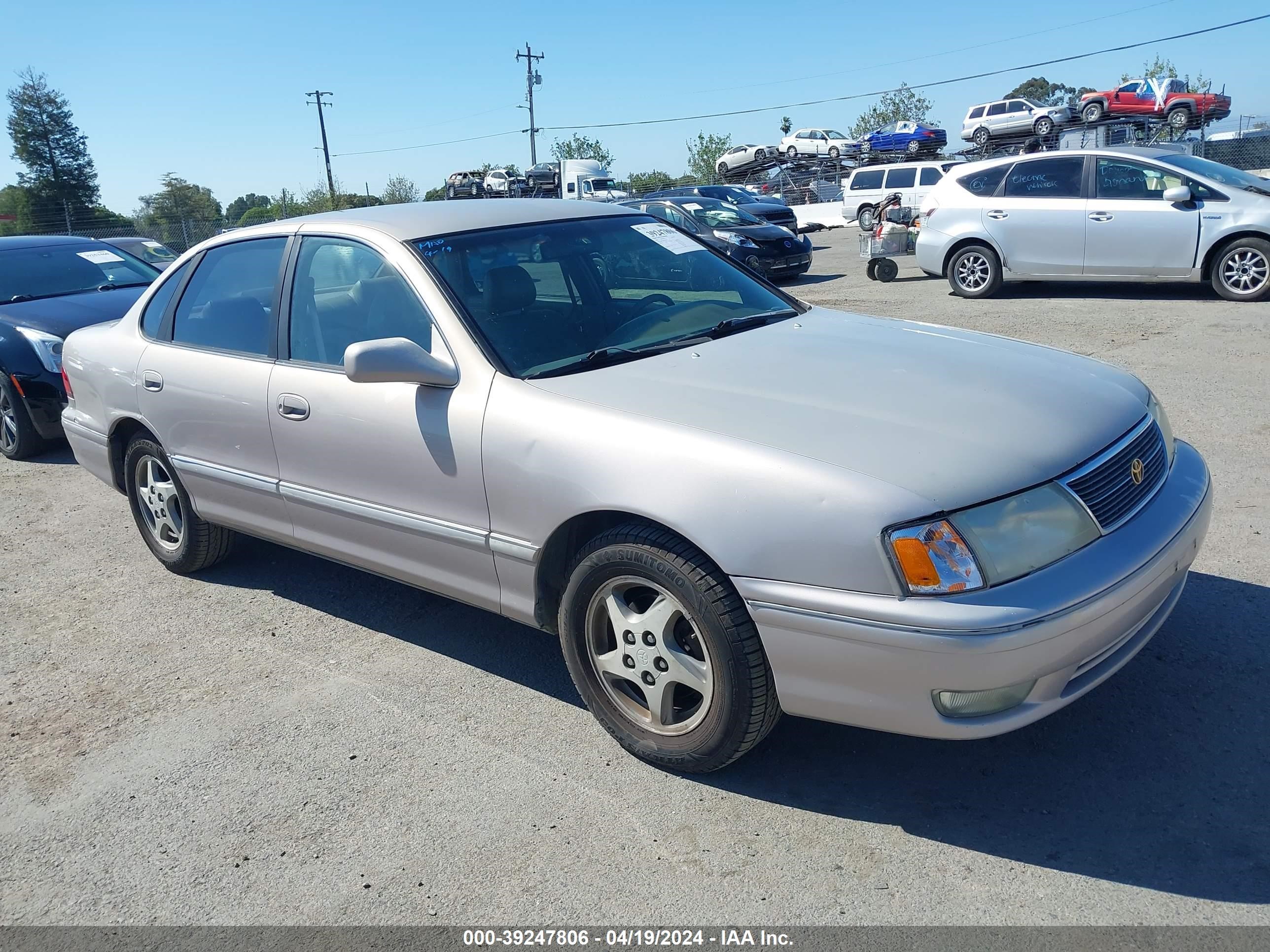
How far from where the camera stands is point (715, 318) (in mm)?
3865

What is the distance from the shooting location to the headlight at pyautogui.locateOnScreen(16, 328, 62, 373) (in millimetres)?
7254

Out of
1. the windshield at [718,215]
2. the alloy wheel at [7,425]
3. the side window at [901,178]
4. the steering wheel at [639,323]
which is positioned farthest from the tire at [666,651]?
the side window at [901,178]

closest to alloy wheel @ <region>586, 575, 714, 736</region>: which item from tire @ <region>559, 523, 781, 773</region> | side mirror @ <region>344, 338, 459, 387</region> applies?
tire @ <region>559, 523, 781, 773</region>

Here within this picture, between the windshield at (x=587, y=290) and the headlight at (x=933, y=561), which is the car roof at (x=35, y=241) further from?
the headlight at (x=933, y=561)

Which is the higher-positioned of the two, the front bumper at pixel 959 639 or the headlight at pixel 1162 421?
the headlight at pixel 1162 421

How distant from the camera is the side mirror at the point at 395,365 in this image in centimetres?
324

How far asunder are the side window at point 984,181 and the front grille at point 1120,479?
920 centimetres

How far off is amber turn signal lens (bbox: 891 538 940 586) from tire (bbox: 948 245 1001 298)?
10.1 metres

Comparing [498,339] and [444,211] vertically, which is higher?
[444,211]

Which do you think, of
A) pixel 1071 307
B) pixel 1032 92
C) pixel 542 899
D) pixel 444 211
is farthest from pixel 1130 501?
pixel 1032 92

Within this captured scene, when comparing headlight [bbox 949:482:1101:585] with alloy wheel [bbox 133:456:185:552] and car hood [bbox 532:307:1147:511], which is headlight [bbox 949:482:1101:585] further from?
alloy wheel [bbox 133:456:185:552]

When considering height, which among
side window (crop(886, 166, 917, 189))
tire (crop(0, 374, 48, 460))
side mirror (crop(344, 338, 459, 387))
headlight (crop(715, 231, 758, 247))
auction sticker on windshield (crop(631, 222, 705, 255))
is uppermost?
side window (crop(886, 166, 917, 189))

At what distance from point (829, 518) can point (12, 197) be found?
248 feet

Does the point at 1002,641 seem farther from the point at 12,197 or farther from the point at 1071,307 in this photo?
the point at 12,197
